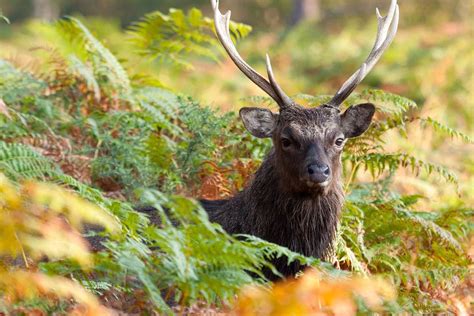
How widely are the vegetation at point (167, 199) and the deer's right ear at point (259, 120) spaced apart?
→ 0.58m

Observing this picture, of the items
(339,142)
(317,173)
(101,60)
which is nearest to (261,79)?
(339,142)

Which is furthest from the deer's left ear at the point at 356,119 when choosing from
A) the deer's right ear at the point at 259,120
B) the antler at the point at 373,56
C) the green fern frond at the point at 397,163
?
the deer's right ear at the point at 259,120

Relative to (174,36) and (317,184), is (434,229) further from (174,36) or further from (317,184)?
(174,36)

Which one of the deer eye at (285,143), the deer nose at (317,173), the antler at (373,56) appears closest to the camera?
the deer nose at (317,173)

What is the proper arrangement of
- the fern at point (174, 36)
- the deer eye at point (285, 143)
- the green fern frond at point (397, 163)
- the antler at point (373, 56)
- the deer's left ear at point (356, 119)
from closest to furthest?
the deer eye at point (285, 143) < the antler at point (373, 56) < the deer's left ear at point (356, 119) < the green fern frond at point (397, 163) < the fern at point (174, 36)

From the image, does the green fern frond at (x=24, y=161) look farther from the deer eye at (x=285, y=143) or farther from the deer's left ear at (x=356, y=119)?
the deer's left ear at (x=356, y=119)

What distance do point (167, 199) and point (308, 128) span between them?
2588mm

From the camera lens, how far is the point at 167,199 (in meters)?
4.30

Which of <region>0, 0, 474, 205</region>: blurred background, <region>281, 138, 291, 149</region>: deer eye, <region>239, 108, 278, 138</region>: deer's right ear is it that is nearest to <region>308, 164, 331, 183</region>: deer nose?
<region>281, 138, 291, 149</region>: deer eye

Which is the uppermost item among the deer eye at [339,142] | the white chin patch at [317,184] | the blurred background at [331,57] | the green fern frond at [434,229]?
the blurred background at [331,57]

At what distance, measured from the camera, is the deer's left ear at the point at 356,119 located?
7051 mm

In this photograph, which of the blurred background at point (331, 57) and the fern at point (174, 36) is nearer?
the fern at point (174, 36)

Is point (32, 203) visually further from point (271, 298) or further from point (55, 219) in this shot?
point (271, 298)

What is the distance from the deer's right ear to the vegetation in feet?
1.90
